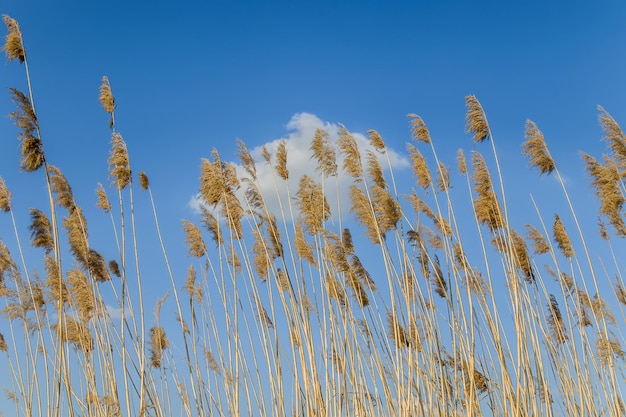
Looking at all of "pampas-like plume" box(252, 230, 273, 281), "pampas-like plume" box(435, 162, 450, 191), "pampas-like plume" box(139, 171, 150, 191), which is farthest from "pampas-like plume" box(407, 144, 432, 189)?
"pampas-like plume" box(139, 171, 150, 191)

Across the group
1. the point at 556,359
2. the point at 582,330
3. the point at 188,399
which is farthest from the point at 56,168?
the point at 582,330

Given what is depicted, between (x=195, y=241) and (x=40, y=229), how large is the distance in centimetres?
173

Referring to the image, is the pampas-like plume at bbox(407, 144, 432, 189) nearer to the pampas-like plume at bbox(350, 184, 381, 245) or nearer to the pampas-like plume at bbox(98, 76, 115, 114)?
the pampas-like plume at bbox(350, 184, 381, 245)

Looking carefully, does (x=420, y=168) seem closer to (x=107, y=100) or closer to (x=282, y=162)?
(x=282, y=162)

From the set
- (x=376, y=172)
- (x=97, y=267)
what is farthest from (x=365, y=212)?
(x=97, y=267)

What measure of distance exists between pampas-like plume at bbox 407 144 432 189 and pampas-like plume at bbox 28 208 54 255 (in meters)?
3.70

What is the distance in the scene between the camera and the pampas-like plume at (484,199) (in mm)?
6387

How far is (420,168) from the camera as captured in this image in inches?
254

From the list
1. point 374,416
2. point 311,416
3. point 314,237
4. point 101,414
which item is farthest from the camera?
point 314,237

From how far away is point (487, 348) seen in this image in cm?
619

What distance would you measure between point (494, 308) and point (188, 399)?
3444 millimetres

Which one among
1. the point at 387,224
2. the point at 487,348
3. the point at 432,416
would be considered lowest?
the point at 432,416

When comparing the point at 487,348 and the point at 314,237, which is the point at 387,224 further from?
the point at 487,348

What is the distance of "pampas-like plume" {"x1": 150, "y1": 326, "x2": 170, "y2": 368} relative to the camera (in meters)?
7.64
